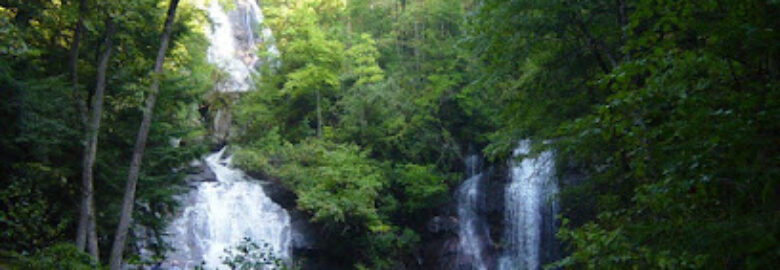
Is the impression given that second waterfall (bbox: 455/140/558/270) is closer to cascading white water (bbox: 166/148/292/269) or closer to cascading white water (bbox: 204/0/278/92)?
cascading white water (bbox: 166/148/292/269)

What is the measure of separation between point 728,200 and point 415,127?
16.4m

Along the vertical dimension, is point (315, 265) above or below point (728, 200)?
below

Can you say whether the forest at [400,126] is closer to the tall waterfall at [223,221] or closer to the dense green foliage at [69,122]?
the dense green foliage at [69,122]

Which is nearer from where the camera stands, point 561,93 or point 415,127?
point 561,93

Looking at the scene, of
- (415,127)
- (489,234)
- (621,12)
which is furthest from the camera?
(415,127)

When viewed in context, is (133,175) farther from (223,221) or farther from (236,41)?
(236,41)

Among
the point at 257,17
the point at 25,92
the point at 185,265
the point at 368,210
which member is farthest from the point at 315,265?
the point at 257,17

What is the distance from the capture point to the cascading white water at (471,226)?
17.6m

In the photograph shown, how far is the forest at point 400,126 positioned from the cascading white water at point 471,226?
122mm

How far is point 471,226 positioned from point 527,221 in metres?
2.45

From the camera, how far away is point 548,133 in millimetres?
7531

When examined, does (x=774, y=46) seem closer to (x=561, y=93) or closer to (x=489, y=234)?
(x=561, y=93)

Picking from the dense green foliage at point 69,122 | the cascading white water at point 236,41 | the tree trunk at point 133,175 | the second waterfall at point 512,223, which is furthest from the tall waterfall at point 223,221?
the second waterfall at point 512,223

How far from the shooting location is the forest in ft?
9.78
